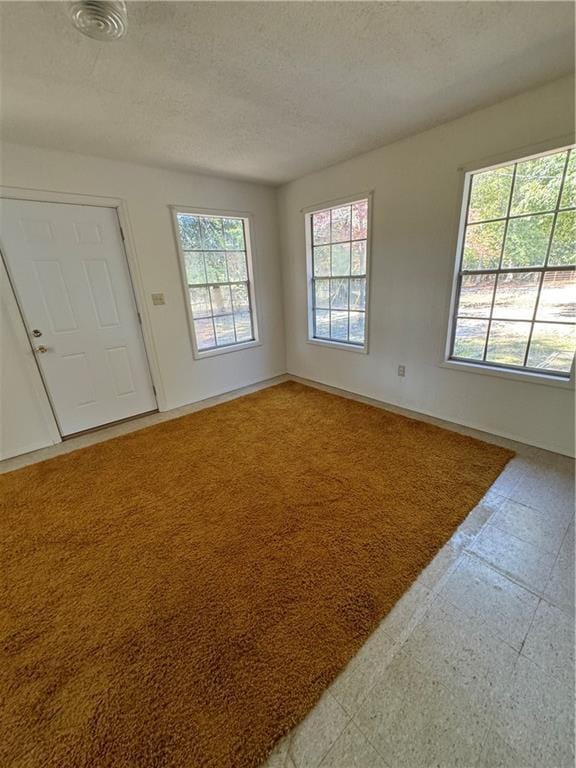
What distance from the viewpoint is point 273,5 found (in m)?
1.26

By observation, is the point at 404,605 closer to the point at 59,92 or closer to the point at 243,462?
the point at 243,462

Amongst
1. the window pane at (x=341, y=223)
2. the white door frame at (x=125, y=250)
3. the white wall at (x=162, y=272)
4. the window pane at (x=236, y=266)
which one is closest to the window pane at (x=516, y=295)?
the window pane at (x=341, y=223)

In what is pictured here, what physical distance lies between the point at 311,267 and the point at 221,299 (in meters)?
1.19

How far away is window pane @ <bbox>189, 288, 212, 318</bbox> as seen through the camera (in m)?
3.48

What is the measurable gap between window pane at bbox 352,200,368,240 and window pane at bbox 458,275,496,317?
1.15 m

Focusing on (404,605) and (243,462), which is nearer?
(404,605)

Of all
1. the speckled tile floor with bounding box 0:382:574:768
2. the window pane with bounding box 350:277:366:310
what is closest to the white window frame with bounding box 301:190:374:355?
the window pane with bounding box 350:277:366:310

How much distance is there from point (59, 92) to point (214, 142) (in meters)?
1.05

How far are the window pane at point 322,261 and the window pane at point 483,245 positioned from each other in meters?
1.54

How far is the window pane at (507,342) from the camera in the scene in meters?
2.42

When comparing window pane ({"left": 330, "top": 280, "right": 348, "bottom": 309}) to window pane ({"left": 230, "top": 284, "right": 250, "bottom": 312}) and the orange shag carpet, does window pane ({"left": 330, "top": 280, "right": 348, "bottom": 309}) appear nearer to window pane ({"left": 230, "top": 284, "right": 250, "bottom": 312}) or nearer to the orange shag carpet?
window pane ({"left": 230, "top": 284, "right": 250, "bottom": 312})

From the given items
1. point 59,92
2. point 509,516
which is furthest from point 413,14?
point 509,516

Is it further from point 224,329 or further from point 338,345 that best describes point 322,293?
point 224,329

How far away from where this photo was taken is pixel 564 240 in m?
2.09
